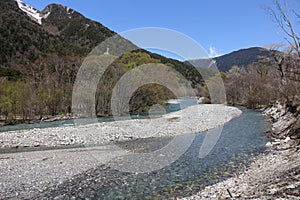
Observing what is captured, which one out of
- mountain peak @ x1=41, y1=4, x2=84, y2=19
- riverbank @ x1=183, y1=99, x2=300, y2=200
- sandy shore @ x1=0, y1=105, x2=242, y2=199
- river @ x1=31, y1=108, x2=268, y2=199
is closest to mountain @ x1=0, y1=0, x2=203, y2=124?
sandy shore @ x1=0, y1=105, x2=242, y2=199

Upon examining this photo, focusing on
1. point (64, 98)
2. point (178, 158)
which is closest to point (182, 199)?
point (178, 158)

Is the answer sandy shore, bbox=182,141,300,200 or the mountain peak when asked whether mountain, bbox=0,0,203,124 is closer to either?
sandy shore, bbox=182,141,300,200

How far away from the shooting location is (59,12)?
18162 centimetres

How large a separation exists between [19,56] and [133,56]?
114ft

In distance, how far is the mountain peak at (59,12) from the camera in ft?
568

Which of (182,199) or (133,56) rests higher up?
(133,56)

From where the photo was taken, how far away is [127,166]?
10.3m

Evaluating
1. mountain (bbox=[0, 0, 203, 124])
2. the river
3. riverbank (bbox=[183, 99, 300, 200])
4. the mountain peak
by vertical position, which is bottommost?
the river

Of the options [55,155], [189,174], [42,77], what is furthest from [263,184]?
[42,77]

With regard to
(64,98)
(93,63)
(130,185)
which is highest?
(93,63)

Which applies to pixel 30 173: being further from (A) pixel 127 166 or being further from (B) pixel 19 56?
(B) pixel 19 56

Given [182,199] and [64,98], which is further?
[64,98]

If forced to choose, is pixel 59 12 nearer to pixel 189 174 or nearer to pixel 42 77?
pixel 42 77

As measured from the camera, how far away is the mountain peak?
17325 centimetres
